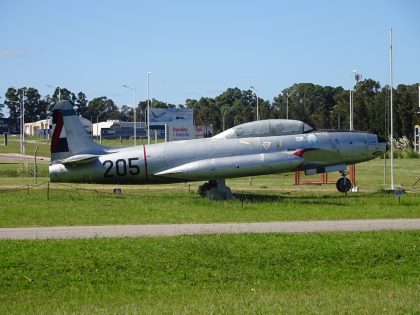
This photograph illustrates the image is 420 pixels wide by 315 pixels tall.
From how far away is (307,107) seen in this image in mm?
118938

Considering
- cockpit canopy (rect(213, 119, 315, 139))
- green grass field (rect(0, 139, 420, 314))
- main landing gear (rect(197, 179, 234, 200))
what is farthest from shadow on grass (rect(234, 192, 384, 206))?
green grass field (rect(0, 139, 420, 314))

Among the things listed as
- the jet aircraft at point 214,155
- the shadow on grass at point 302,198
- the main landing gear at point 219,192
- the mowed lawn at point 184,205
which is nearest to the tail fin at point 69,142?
the jet aircraft at point 214,155

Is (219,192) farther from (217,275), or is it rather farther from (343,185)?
(217,275)

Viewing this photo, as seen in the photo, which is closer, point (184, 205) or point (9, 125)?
point (184, 205)

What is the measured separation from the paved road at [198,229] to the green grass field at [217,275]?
154cm

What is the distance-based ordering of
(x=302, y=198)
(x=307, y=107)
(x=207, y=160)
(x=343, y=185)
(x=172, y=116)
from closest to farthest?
(x=207, y=160) < (x=302, y=198) < (x=343, y=185) < (x=172, y=116) < (x=307, y=107)

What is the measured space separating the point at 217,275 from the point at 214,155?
50.2 feet

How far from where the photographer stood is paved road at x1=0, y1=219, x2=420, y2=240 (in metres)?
19.7

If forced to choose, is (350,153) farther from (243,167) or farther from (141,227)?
(141,227)

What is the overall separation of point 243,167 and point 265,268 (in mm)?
14360

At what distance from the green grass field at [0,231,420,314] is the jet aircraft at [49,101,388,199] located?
11.6m

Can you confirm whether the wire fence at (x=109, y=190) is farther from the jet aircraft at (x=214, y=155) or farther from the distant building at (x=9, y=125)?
the distant building at (x=9, y=125)

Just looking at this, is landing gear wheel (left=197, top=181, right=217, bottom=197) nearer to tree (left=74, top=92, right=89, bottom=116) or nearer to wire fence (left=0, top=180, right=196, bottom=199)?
wire fence (left=0, top=180, right=196, bottom=199)

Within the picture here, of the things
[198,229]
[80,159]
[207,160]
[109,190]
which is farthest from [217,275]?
[109,190]
